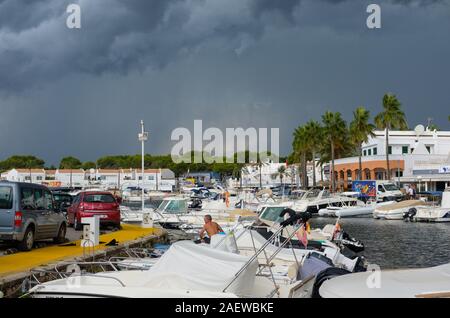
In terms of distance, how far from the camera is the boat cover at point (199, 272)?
29.6 ft

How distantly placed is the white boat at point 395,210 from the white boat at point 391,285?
158 feet

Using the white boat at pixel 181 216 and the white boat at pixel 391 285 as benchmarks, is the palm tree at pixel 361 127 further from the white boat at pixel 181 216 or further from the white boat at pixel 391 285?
the white boat at pixel 391 285

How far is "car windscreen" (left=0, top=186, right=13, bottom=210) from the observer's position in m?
16.7

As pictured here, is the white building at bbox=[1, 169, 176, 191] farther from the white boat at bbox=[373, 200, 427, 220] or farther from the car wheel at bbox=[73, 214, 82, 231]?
the car wheel at bbox=[73, 214, 82, 231]

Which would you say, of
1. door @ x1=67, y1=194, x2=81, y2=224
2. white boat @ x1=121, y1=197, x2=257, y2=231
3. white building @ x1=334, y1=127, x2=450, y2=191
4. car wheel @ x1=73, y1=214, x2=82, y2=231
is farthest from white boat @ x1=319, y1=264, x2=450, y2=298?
white building @ x1=334, y1=127, x2=450, y2=191

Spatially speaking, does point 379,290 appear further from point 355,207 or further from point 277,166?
point 277,166

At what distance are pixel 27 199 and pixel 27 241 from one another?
1.36 metres

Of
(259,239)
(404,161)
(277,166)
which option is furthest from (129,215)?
(277,166)

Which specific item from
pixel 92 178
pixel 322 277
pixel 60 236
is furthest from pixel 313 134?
pixel 322 277

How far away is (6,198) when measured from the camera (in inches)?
660

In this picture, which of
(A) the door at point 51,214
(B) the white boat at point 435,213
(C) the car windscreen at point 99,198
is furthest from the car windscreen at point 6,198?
(B) the white boat at point 435,213

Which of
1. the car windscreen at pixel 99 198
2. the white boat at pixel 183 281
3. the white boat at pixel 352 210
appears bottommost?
the white boat at pixel 352 210
